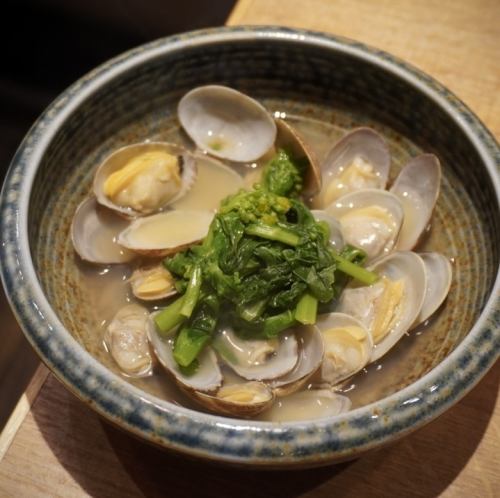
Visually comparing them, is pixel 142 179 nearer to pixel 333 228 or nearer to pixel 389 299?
pixel 333 228

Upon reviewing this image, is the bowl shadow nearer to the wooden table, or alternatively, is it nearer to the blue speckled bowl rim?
the wooden table

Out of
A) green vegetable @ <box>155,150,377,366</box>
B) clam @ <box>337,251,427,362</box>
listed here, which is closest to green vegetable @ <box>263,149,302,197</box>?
green vegetable @ <box>155,150,377,366</box>

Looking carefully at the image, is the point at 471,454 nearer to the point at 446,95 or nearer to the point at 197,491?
the point at 197,491

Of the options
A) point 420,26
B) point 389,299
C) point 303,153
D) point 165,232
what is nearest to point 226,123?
point 303,153

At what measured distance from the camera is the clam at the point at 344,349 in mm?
1111

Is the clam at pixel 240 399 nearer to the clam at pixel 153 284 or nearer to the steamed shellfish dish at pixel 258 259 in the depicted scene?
the steamed shellfish dish at pixel 258 259

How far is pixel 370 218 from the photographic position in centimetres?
129

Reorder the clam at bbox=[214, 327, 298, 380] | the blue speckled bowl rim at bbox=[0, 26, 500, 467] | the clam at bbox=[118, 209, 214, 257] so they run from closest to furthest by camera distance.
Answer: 1. the blue speckled bowl rim at bbox=[0, 26, 500, 467]
2. the clam at bbox=[214, 327, 298, 380]
3. the clam at bbox=[118, 209, 214, 257]

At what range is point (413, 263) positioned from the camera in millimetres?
1209

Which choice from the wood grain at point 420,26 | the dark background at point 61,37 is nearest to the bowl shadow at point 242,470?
the wood grain at point 420,26

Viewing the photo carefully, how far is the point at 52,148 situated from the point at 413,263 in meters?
0.72

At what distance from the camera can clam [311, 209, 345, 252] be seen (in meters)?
1.27

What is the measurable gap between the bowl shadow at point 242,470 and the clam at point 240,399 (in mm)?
102

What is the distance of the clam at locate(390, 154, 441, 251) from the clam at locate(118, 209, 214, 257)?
40 centimetres
